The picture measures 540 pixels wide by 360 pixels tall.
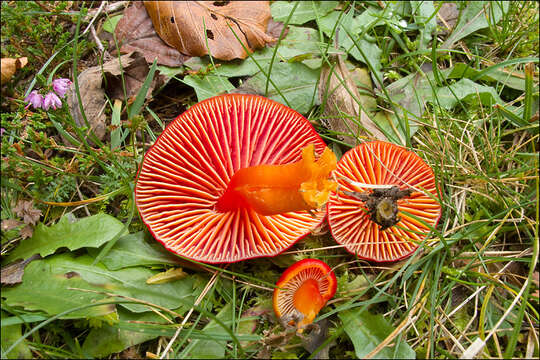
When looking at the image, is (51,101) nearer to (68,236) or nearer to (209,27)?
(68,236)

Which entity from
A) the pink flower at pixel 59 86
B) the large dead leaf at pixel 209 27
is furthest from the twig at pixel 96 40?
the pink flower at pixel 59 86

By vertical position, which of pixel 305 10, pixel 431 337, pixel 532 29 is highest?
pixel 532 29

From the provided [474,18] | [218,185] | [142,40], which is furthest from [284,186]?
[474,18]

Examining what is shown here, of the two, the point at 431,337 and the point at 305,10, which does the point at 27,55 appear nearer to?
the point at 305,10

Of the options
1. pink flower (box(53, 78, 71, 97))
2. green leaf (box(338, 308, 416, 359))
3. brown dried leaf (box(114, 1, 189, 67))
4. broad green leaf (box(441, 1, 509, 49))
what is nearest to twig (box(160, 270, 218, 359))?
green leaf (box(338, 308, 416, 359))

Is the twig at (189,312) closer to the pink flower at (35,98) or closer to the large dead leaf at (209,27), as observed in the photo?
the pink flower at (35,98)

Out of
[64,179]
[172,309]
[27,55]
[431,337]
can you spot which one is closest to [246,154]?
[172,309]
